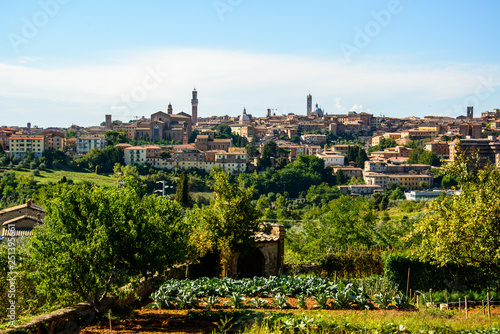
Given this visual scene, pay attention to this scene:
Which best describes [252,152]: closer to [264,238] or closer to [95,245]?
[264,238]

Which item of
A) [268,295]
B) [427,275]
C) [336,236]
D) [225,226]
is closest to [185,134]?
[336,236]

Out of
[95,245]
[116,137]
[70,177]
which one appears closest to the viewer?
[95,245]

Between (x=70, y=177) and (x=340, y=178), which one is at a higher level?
(x=70, y=177)

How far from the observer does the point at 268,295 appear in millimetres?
8570

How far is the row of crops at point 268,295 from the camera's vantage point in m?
7.89

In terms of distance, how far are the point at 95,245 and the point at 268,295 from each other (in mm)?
3242

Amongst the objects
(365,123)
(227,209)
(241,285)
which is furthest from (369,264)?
(365,123)

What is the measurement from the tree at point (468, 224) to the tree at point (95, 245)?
4288 mm

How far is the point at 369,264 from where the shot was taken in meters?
12.0

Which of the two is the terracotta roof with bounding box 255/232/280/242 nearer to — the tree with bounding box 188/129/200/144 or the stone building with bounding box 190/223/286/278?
the stone building with bounding box 190/223/286/278

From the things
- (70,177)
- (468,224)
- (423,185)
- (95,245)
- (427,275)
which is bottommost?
(423,185)

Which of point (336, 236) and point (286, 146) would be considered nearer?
point (336, 236)

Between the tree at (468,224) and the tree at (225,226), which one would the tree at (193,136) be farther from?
the tree at (468,224)

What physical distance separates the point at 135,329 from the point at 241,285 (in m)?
2.52
